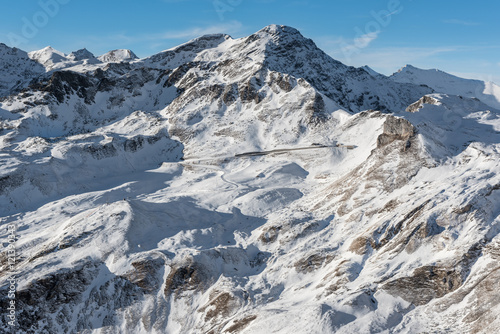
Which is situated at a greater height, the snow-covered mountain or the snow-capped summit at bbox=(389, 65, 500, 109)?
the snow-capped summit at bbox=(389, 65, 500, 109)

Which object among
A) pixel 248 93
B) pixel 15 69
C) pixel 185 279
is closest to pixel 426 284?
pixel 185 279

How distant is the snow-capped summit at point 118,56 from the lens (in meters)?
167

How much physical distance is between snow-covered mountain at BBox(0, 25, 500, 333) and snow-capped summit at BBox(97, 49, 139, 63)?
6068 centimetres

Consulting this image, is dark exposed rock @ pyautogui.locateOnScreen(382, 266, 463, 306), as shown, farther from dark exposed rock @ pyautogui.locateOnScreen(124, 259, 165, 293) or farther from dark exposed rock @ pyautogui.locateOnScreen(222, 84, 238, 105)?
dark exposed rock @ pyautogui.locateOnScreen(222, 84, 238, 105)

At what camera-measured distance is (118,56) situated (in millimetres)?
171000

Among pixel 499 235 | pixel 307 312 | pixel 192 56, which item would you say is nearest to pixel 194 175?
pixel 307 312

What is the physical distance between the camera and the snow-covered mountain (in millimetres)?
38906

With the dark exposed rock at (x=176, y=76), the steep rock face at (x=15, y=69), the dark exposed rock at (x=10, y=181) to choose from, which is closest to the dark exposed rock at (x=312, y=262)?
the dark exposed rock at (x=10, y=181)

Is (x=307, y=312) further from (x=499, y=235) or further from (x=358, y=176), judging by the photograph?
(x=358, y=176)

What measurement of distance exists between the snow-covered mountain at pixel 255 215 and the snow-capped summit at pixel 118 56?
199 feet

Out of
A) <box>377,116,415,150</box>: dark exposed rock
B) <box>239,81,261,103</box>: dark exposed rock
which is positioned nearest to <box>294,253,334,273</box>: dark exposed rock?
<box>377,116,415,150</box>: dark exposed rock

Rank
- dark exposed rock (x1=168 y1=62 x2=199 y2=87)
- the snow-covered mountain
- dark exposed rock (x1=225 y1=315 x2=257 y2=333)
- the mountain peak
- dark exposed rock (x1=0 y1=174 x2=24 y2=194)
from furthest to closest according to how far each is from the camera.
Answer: the mountain peak → dark exposed rock (x1=168 y1=62 x2=199 y2=87) → dark exposed rock (x1=0 y1=174 x2=24 y2=194) → dark exposed rock (x1=225 y1=315 x2=257 y2=333) → the snow-covered mountain

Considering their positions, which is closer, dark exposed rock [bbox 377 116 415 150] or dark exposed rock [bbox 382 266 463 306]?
dark exposed rock [bbox 382 266 463 306]

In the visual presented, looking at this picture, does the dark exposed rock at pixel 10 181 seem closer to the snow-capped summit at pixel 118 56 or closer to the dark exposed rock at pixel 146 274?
the dark exposed rock at pixel 146 274
